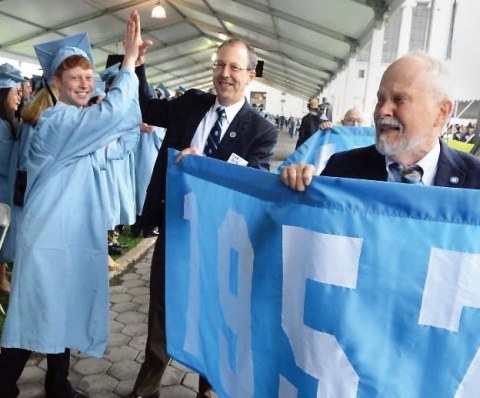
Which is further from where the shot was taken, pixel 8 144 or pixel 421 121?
pixel 8 144

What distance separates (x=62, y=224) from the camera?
7.28 feet

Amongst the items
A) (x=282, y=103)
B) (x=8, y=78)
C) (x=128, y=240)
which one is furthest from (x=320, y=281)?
→ (x=282, y=103)

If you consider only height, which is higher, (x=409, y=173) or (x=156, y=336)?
(x=409, y=173)

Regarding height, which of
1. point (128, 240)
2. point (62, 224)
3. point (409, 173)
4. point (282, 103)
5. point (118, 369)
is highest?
point (282, 103)

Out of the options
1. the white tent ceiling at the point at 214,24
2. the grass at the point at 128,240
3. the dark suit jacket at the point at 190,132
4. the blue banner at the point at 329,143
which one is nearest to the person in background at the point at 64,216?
the dark suit jacket at the point at 190,132

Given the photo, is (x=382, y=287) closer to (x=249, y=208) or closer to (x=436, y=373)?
(x=436, y=373)

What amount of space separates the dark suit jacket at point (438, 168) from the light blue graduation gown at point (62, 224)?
1.03 metres

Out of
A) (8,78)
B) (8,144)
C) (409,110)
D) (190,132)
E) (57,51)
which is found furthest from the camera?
(8,78)

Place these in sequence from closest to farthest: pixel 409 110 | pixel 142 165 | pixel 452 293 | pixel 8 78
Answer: pixel 452 293, pixel 409 110, pixel 8 78, pixel 142 165

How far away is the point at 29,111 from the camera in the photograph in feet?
8.13

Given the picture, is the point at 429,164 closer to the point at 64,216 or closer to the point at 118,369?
the point at 64,216

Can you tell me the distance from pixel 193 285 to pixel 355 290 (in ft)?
3.00

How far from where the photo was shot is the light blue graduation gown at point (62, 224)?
2.12 metres

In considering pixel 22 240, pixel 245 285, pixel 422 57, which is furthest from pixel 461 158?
pixel 22 240
